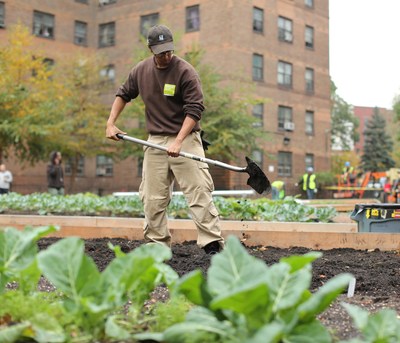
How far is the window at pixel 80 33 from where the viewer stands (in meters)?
41.7

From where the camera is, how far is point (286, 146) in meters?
40.6

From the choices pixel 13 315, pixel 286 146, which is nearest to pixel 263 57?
pixel 286 146

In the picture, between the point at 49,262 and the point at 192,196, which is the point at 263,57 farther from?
the point at 49,262

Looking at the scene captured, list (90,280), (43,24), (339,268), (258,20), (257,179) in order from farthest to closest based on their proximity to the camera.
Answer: (43,24) → (258,20) → (257,179) → (339,268) → (90,280)

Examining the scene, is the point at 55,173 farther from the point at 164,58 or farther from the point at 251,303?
the point at 251,303

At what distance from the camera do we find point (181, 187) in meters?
5.96

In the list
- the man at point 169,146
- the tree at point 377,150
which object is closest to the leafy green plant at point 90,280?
the man at point 169,146

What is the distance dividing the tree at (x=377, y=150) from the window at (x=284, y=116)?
79.2 feet

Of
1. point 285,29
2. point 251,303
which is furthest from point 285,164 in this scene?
point 251,303

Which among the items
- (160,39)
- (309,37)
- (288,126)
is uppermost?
(309,37)

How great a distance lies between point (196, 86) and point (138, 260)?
3.72 metres

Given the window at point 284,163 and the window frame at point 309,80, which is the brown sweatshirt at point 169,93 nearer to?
the window at point 284,163

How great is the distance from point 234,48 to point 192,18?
11.7 feet

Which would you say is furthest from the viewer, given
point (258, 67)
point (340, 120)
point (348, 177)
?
point (340, 120)
